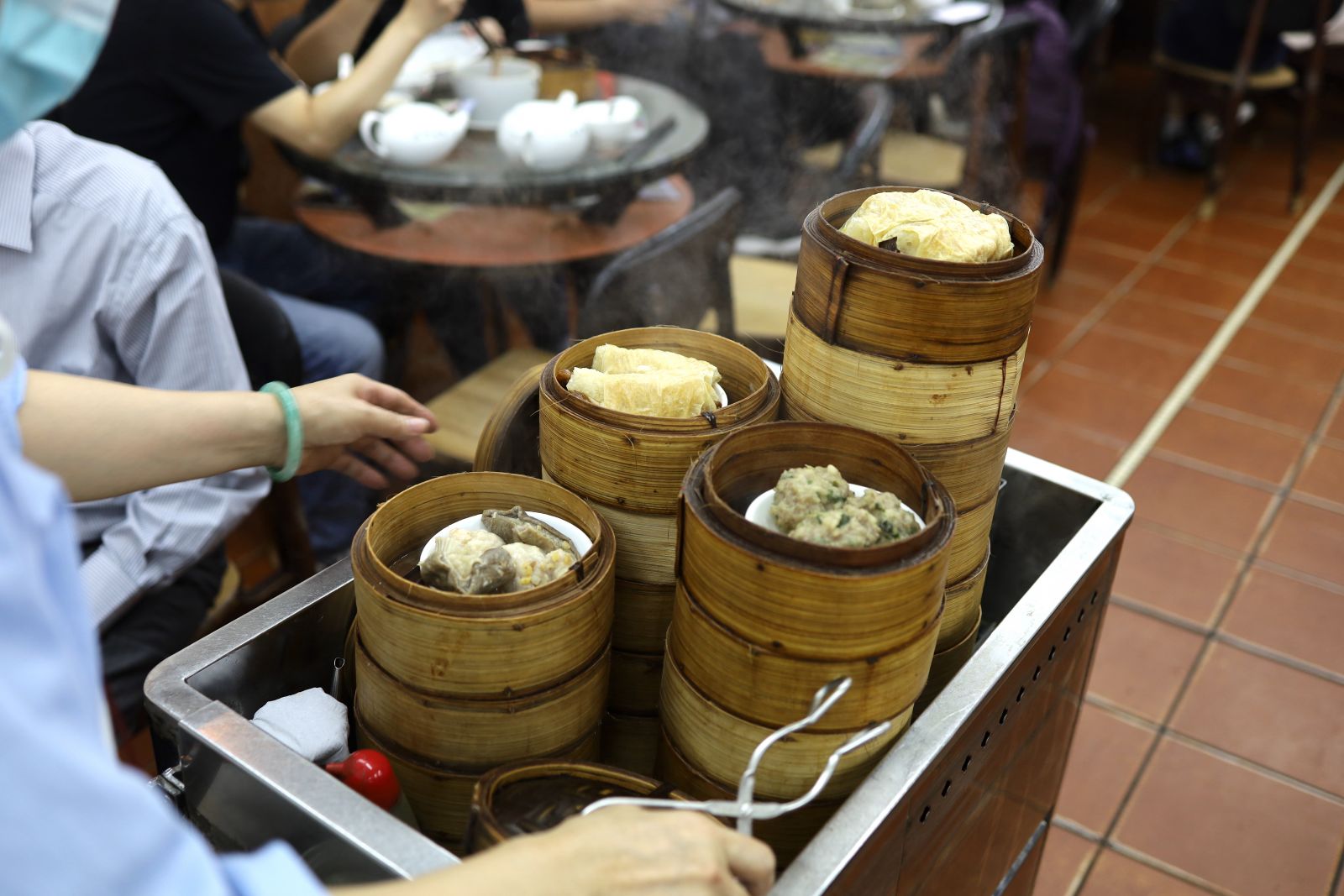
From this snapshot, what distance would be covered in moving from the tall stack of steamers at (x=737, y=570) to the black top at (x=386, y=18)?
308cm

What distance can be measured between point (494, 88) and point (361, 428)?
2.08 meters

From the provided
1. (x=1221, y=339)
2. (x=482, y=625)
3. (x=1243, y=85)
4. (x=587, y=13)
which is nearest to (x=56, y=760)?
(x=482, y=625)

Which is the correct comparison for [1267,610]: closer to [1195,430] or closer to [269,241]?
A: [1195,430]

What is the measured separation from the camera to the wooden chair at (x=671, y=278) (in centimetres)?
260

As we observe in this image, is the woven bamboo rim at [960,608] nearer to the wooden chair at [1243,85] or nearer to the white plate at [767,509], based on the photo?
the white plate at [767,509]

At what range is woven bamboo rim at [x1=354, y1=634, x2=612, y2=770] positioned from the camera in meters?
1.12

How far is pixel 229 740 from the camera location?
115cm

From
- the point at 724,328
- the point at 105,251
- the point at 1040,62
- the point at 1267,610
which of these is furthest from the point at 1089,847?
the point at 1040,62

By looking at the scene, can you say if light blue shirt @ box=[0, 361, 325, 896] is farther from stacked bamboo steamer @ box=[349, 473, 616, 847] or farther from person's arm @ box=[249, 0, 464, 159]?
person's arm @ box=[249, 0, 464, 159]

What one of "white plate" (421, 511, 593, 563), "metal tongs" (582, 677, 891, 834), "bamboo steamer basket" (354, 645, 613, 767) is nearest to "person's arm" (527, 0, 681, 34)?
"white plate" (421, 511, 593, 563)

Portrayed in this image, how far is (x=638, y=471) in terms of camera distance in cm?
123

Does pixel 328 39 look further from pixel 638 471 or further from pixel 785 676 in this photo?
pixel 785 676

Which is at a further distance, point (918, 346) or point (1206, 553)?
point (1206, 553)

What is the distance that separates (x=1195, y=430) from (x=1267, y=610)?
1103 millimetres
